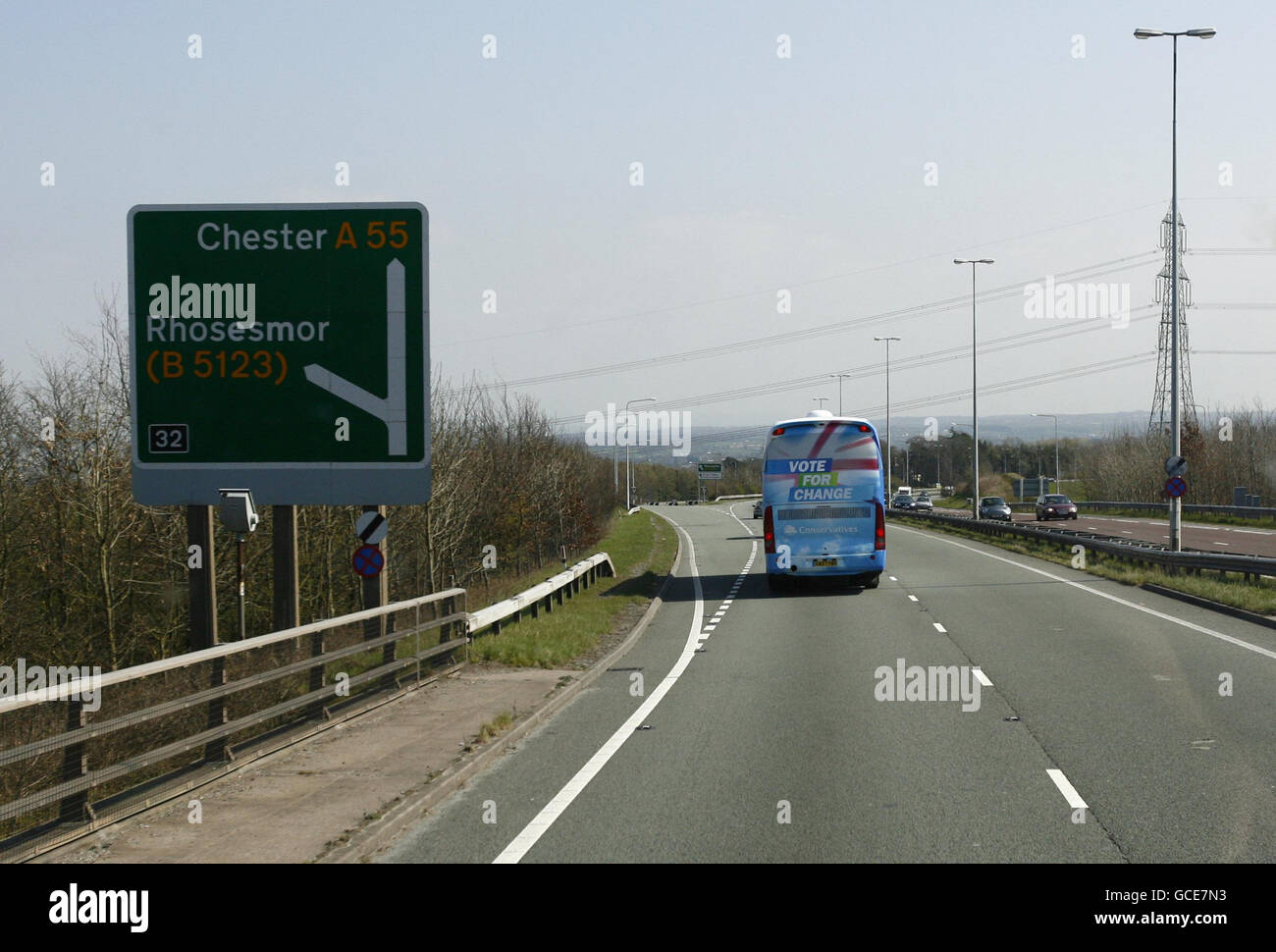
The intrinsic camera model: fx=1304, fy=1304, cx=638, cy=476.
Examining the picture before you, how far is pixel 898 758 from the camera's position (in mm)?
10719

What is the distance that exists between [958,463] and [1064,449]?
658 inches

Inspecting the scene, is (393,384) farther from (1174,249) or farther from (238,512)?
(1174,249)

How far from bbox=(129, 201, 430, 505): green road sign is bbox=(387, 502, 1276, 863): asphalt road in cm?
404

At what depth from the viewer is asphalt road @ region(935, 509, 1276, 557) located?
42375 mm

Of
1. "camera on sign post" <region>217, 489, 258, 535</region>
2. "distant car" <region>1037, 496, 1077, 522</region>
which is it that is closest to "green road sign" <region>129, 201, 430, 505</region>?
"camera on sign post" <region>217, 489, 258, 535</region>

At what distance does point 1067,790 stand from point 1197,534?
47.3 m

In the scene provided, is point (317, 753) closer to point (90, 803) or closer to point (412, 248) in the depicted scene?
point (90, 803)

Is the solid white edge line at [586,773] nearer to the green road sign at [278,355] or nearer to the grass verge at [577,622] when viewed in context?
the grass verge at [577,622]

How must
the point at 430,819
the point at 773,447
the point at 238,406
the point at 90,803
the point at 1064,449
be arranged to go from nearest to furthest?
the point at 90,803 < the point at 430,819 < the point at 238,406 < the point at 773,447 < the point at 1064,449

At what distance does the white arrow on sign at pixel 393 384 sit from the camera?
15.3 metres

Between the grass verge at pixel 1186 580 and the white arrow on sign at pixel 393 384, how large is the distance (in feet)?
50.0

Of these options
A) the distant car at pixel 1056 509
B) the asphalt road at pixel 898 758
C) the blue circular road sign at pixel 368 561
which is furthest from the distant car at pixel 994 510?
the blue circular road sign at pixel 368 561
